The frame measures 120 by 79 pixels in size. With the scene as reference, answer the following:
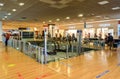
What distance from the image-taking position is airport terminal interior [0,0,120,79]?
5.00 metres

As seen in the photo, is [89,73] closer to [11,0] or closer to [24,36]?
[11,0]

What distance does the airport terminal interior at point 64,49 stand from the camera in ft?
16.4

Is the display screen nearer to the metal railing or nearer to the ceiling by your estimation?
the metal railing

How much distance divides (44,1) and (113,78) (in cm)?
510

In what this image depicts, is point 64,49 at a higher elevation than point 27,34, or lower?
lower

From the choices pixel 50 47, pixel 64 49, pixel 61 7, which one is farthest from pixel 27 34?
pixel 61 7

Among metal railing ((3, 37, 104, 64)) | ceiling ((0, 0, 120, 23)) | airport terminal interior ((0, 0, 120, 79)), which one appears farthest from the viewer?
ceiling ((0, 0, 120, 23))

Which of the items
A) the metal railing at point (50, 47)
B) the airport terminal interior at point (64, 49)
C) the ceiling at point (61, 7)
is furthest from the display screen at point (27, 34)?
the ceiling at point (61, 7)

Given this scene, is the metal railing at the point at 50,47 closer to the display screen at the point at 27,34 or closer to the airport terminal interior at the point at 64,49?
the airport terminal interior at the point at 64,49

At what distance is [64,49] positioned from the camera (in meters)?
11.0

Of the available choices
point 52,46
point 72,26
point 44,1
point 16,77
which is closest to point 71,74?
point 16,77

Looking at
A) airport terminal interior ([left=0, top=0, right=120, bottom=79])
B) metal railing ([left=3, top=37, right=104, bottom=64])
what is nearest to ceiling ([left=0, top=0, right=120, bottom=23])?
airport terminal interior ([left=0, top=0, right=120, bottom=79])

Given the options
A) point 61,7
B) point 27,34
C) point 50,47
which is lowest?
point 50,47

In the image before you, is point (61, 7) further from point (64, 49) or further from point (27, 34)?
point (27, 34)
